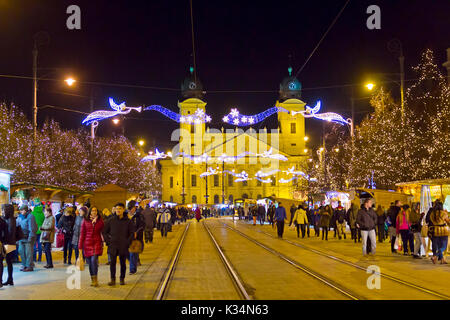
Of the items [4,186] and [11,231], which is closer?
[11,231]

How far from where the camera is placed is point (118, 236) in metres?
11.1

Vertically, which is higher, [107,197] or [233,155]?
[233,155]

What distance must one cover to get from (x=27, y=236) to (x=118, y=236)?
365cm

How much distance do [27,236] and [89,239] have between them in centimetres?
337

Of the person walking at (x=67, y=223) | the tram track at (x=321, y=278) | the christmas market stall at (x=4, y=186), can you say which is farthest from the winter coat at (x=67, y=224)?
the tram track at (x=321, y=278)

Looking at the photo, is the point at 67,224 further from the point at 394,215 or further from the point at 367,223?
the point at 394,215

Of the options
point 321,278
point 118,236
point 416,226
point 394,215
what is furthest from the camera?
point 394,215

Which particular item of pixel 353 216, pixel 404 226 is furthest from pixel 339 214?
pixel 404 226

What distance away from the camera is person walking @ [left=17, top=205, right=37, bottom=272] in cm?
1355

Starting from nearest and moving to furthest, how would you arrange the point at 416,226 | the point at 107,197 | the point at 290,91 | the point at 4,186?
the point at 4,186, the point at 416,226, the point at 107,197, the point at 290,91

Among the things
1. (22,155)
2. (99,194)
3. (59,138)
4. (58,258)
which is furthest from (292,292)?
(59,138)

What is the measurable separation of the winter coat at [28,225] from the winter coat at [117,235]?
3.43 metres

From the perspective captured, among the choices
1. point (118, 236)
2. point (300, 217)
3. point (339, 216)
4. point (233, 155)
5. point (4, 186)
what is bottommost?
point (300, 217)

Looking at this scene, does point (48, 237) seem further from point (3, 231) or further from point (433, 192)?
point (433, 192)
